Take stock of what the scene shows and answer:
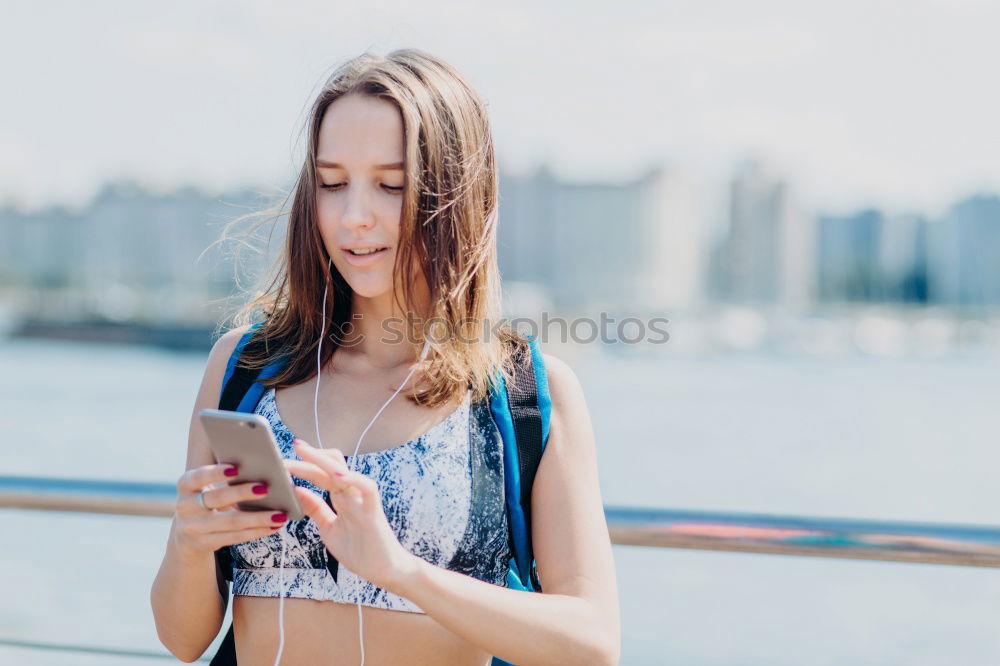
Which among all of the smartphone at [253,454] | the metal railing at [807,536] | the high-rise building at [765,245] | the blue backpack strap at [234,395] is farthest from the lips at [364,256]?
the high-rise building at [765,245]

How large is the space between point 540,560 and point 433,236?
0.56 m

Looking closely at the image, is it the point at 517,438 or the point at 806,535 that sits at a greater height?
the point at 517,438

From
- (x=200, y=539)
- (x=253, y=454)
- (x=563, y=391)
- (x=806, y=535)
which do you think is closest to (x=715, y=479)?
(x=806, y=535)

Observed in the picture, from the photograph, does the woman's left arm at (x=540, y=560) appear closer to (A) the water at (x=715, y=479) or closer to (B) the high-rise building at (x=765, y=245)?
(A) the water at (x=715, y=479)

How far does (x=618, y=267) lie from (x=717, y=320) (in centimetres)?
837

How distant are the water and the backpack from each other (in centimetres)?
57

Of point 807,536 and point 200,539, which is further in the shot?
point 807,536

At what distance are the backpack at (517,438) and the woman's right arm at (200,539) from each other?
4 cm

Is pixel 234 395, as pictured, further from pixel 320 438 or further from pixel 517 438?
pixel 517 438

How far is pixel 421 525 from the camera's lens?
153 centimetres

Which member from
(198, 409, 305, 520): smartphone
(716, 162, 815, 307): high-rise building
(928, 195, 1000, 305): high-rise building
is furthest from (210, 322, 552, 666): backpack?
(716, 162, 815, 307): high-rise building

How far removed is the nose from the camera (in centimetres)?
156

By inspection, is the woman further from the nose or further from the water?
the water

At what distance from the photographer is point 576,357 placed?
43.3 meters
